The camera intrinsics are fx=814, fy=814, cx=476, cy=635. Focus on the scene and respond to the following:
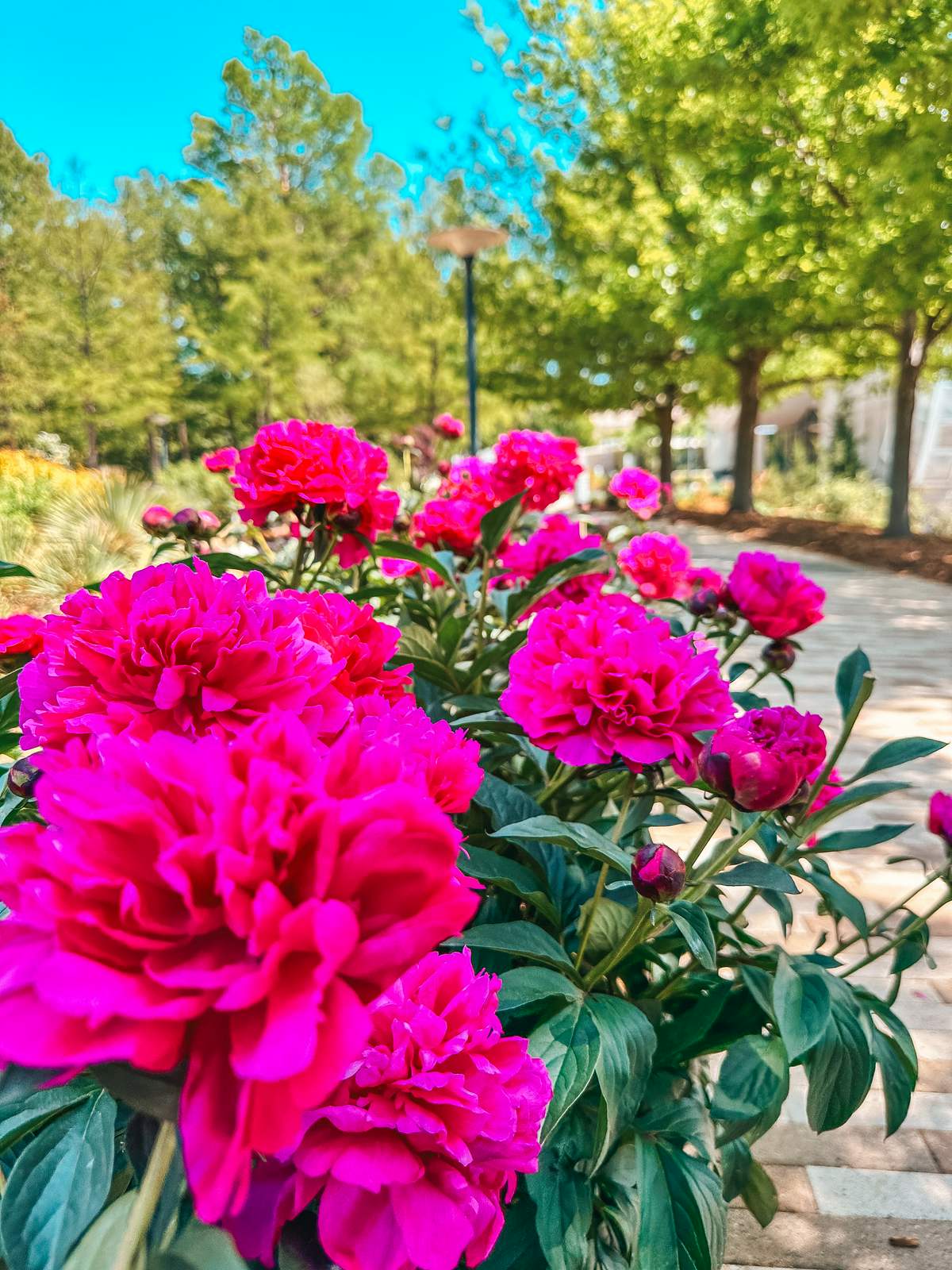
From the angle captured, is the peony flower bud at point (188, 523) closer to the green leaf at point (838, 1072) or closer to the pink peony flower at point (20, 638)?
the pink peony flower at point (20, 638)

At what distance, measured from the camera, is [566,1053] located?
0.74m

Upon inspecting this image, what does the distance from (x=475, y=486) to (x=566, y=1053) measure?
4.26 feet

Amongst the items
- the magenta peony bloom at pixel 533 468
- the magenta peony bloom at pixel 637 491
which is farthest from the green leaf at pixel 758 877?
the magenta peony bloom at pixel 637 491

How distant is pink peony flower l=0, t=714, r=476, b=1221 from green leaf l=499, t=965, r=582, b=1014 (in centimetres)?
48

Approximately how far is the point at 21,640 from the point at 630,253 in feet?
46.9

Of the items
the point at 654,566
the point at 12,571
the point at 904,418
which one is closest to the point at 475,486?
the point at 654,566

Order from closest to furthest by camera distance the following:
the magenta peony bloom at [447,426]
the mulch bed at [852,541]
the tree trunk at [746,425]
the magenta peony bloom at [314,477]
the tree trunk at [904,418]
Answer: the magenta peony bloom at [314,477]
the magenta peony bloom at [447,426]
the mulch bed at [852,541]
the tree trunk at [904,418]
the tree trunk at [746,425]

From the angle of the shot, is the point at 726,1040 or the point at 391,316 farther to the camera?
the point at 391,316

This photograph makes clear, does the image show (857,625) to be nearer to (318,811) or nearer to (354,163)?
(318,811)

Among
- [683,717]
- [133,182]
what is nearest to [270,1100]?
[683,717]

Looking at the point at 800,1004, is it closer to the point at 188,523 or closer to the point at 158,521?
the point at 188,523

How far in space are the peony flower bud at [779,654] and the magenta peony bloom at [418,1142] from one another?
101cm

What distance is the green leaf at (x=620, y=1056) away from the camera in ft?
2.42

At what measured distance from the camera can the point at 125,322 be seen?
1499 cm
